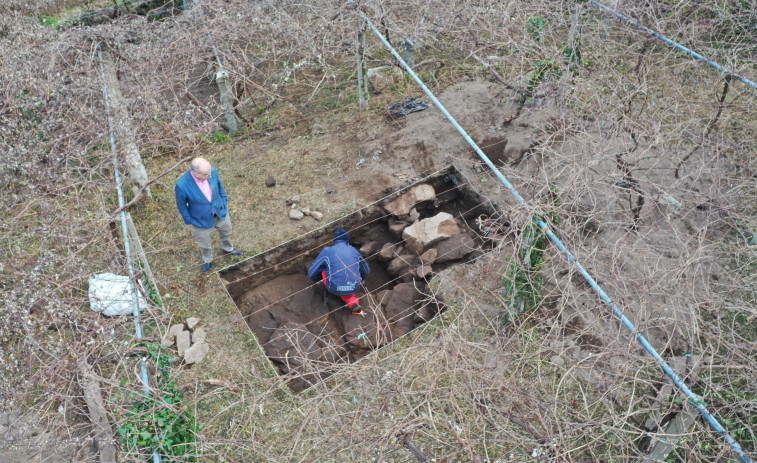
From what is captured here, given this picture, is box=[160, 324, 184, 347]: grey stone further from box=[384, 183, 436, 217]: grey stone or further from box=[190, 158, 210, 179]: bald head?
box=[384, 183, 436, 217]: grey stone

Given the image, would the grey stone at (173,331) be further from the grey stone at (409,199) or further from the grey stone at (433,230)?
the grey stone at (409,199)

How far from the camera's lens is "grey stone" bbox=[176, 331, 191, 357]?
4875 millimetres

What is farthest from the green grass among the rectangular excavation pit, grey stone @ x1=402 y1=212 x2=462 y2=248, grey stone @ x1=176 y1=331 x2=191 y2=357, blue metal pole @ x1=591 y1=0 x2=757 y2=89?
blue metal pole @ x1=591 y1=0 x2=757 y2=89

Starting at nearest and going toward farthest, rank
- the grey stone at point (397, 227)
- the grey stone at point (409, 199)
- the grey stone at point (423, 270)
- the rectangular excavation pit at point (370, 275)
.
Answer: the rectangular excavation pit at point (370, 275) < the grey stone at point (423, 270) < the grey stone at point (397, 227) < the grey stone at point (409, 199)

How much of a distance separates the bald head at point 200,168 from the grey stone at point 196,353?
1.66m

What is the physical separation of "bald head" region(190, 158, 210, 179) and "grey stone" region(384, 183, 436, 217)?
2.32 m

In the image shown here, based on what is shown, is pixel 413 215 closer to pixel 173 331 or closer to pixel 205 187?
pixel 205 187

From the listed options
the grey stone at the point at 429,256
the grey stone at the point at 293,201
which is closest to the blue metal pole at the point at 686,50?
the grey stone at the point at 429,256

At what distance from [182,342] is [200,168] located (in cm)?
172

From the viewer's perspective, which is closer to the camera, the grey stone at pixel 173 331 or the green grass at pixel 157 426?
the green grass at pixel 157 426

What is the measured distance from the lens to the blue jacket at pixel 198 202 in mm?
5035

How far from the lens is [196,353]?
15.8 feet

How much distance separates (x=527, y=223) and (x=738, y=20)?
22.7 ft

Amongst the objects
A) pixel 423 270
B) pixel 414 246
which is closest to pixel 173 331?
pixel 423 270
